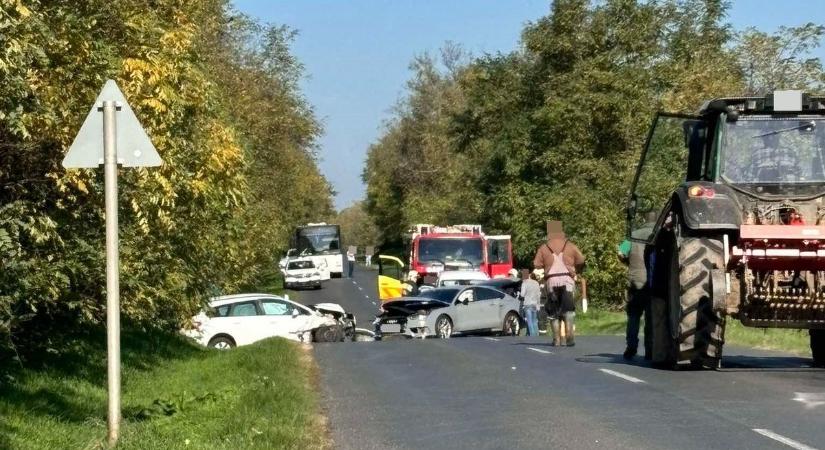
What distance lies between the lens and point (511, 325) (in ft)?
116

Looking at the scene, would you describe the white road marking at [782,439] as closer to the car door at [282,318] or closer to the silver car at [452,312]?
the silver car at [452,312]

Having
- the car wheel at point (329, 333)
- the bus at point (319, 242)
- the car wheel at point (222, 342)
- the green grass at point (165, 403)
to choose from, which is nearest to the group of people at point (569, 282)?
the green grass at point (165, 403)

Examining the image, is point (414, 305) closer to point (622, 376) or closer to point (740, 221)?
point (622, 376)

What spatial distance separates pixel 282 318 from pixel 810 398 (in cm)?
2439

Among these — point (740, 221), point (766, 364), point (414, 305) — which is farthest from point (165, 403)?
point (414, 305)

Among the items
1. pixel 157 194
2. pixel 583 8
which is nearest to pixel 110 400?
pixel 157 194

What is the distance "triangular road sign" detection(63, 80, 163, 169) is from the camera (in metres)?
9.65

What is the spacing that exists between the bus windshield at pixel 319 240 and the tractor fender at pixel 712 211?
69.0m

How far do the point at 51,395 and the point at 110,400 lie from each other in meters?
4.20

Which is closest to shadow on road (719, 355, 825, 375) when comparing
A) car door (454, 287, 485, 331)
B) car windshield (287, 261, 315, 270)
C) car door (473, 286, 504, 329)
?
car door (454, 287, 485, 331)

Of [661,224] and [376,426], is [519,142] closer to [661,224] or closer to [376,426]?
[661,224]

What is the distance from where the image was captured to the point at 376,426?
35.8 ft

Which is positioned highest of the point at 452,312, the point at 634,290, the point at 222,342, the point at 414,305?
the point at 634,290

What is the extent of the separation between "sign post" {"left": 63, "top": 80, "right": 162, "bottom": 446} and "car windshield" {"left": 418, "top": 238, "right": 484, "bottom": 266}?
32.1 m
